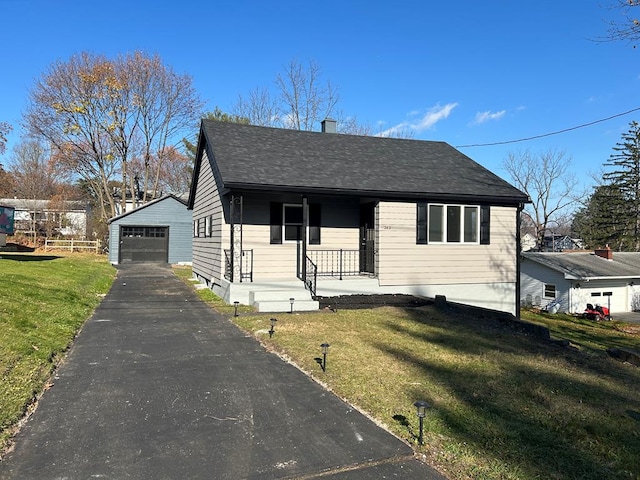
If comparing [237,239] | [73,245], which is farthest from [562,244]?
[237,239]

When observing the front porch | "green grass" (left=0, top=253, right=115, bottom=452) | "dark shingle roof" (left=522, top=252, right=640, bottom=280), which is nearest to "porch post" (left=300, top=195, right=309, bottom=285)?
the front porch

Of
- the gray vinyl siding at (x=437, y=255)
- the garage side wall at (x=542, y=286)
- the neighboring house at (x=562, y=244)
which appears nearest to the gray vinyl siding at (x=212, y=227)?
the gray vinyl siding at (x=437, y=255)

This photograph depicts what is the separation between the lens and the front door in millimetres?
12680

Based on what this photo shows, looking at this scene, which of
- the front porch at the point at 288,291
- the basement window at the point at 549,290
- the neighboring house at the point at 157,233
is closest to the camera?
the front porch at the point at 288,291

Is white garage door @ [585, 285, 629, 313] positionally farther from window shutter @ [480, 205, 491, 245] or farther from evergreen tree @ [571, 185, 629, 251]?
evergreen tree @ [571, 185, 629, 251]

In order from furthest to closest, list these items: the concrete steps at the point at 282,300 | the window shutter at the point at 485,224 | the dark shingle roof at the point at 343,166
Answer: the window shutter at the point at 485,224
the dark shingle roof at the point at 343,166
the concrete steps at the point at 282,300

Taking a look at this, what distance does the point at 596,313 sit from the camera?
23297 millimetres

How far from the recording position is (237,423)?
12.9 feet

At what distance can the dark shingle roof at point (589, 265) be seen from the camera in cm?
2517

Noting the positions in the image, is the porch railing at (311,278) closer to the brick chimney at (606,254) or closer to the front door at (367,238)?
the front door at (367,238)

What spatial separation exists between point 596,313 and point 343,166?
18598 millimetres

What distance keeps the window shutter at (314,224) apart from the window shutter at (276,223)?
912mm

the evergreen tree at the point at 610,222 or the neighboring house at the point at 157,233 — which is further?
the evergreen tree at the point at 610,222

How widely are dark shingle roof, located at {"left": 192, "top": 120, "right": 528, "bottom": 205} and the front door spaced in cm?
99
